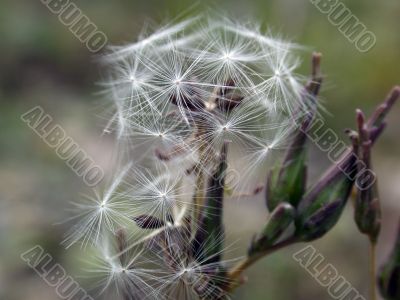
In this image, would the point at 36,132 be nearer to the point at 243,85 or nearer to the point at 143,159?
the point at 143,159

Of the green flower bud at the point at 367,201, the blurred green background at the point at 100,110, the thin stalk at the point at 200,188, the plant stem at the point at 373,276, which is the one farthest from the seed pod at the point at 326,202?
the blurred green background at the point at 100,110

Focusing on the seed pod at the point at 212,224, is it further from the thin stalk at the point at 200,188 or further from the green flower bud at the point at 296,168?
the green flower bud at the point at 296,168

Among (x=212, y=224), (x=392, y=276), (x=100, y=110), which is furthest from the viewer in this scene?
(x=100, y=110)

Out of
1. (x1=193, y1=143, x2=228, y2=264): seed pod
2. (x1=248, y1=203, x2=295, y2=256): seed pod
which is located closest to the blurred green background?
(x1=248, y1=203, x2=295, y2=256): seed pod

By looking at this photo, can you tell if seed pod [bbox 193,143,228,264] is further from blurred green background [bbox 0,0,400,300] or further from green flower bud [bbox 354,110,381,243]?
blurred green background [bbox 0,0,400,300]

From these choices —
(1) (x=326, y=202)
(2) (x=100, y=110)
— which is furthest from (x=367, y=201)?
(2) (x=100, y=110)

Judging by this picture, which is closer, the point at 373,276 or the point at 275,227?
the point at 275,227

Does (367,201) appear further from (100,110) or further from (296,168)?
(100,110)
